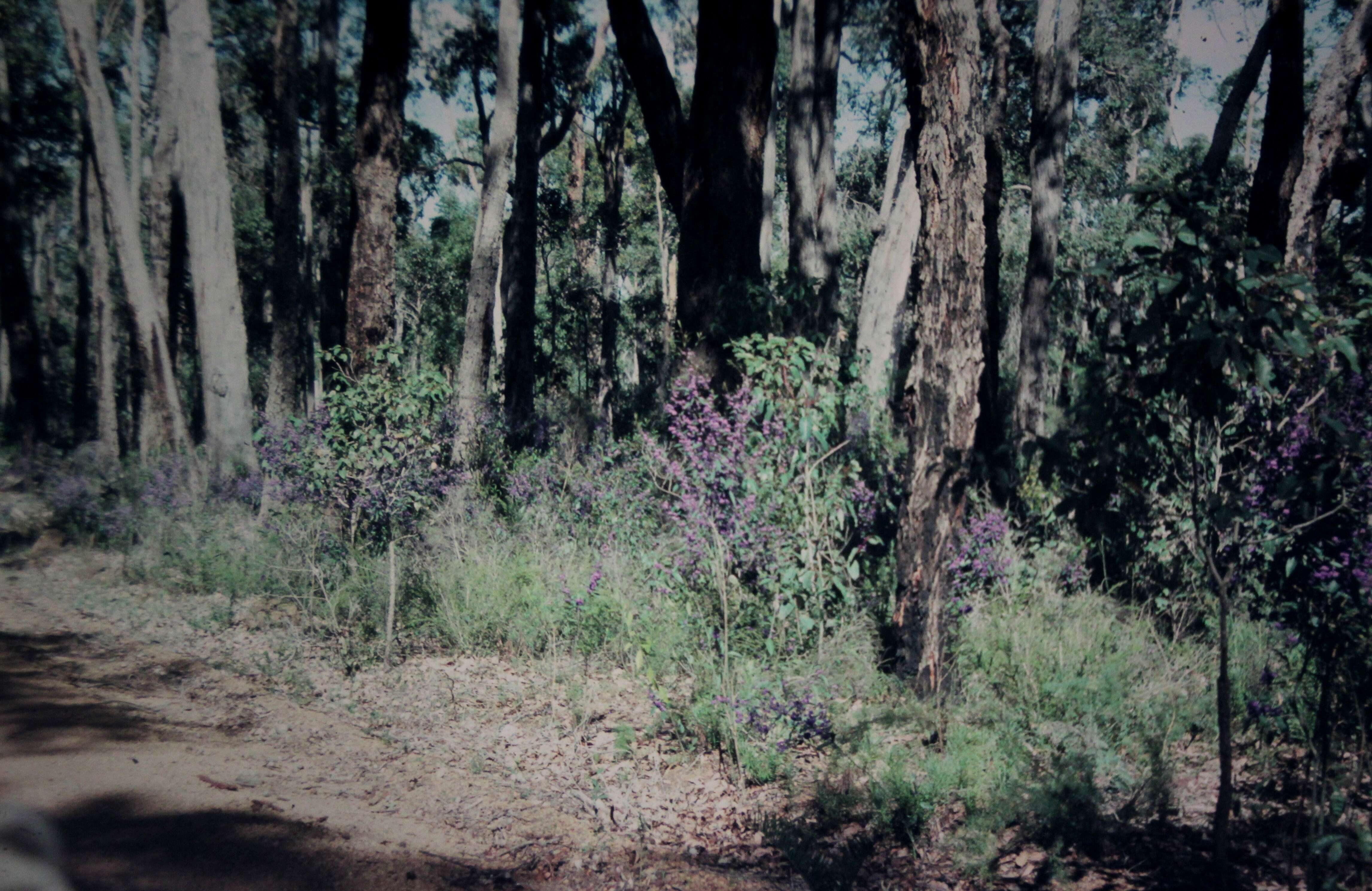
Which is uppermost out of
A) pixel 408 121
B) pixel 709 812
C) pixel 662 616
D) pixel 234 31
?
pixel 234 31

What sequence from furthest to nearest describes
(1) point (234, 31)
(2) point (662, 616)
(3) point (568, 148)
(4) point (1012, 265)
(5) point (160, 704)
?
(3) point (568, 148) < (4) point (1012, 265) < (1) point (234, 31) < (2) point (662, 616) < (5) point (160, 704)

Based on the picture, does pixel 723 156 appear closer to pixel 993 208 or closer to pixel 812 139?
pixel 993 208

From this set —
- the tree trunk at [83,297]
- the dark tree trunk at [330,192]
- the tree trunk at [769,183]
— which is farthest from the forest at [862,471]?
the tree trunk at [83,297]

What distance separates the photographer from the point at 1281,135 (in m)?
7.16

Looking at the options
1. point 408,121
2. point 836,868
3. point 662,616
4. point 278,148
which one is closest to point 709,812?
point 836,868

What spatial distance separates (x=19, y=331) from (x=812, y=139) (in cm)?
1402

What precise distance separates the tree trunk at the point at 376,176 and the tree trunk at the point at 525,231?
436 cm

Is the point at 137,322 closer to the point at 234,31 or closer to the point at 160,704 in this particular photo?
the point at 160,704

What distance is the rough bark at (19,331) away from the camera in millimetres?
13031

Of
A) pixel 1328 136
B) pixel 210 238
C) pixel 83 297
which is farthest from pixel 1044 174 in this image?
pixel 83 297

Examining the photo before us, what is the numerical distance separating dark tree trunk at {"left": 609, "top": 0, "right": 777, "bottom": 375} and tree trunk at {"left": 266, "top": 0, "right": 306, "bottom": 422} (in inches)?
241

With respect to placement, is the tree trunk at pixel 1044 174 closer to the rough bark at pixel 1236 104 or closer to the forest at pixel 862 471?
the forest at pixel 862 471

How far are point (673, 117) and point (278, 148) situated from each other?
588 centimetres

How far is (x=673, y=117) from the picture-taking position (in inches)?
341
